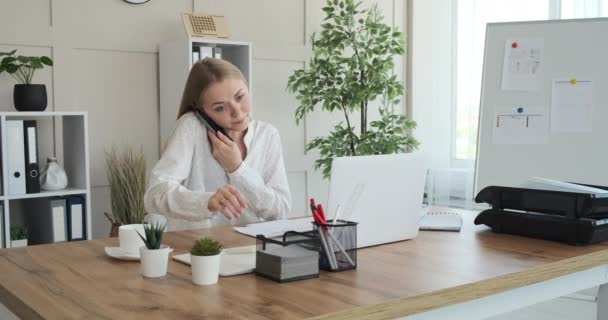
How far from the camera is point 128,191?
3928 millimetres

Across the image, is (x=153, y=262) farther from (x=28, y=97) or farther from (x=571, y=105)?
(x=28, y=97)

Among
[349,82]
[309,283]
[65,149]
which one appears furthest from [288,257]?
[349,82]

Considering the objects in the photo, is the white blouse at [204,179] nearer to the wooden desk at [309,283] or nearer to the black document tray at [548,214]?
the wooden desk at [309,283]

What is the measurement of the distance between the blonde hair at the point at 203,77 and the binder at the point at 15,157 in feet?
4.59

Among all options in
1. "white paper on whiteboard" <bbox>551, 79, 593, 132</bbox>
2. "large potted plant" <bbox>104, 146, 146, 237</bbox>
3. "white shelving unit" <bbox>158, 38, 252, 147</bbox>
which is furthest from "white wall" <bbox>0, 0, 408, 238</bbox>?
"white paper on whiteboard" <bbox>551, 79, 593, 132</bbox>

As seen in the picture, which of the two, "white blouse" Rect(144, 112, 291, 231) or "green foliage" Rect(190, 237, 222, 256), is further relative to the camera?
"white blouse" Rect(144, 112, 291, 231)

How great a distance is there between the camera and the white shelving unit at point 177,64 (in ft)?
13.3

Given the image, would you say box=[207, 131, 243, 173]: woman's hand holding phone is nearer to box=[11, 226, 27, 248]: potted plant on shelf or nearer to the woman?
the woman

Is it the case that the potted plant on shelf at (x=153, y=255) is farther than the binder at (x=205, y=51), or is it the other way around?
the binder at (x=205, y=51)

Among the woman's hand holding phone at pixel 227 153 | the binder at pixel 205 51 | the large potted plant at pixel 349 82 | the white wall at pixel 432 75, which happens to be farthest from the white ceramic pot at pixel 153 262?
the white wall at pixel 432 75

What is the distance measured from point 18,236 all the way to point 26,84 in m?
0.82

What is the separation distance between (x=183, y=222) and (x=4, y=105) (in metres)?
1.87

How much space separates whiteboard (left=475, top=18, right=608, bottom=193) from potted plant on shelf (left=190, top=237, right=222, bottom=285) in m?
1.63

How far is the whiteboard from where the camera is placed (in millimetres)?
2771
